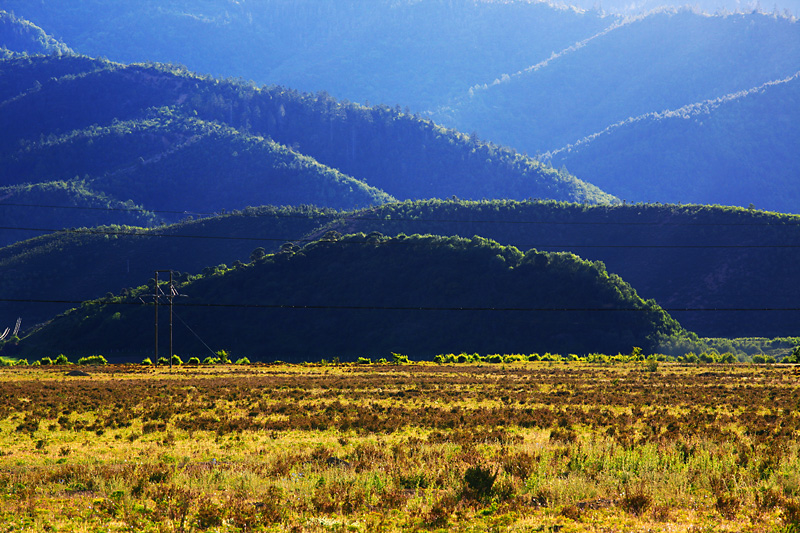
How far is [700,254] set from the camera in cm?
16525

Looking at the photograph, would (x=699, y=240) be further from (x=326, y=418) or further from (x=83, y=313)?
(x=326, y=418)

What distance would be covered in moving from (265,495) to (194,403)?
79.9 feet

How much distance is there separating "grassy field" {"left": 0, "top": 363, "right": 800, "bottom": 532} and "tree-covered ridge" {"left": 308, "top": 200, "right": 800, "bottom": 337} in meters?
105

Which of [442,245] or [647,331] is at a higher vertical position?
[442,245]

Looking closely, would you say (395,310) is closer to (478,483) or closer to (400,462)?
(400,462)

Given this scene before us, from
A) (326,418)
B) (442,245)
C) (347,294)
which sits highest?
(442,245)

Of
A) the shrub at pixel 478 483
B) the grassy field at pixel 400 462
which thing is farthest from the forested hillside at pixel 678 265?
the shrub at pixel 478 483

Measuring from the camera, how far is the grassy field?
14.6m

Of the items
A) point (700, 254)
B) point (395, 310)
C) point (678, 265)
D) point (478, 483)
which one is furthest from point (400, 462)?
point (700, 254)

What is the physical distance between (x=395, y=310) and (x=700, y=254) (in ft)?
263

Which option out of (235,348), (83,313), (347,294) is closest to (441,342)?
(347,294)

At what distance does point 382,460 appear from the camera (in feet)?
67.2

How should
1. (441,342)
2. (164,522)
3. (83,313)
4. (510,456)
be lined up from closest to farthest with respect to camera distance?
(164,522) → (510,456) → (441,342) → (83,313)

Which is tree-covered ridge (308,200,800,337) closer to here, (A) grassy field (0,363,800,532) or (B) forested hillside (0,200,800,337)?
(B) forested hillside (0,200,800,337)
